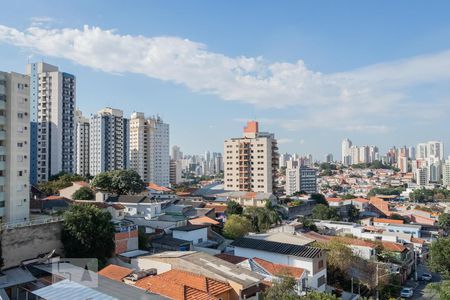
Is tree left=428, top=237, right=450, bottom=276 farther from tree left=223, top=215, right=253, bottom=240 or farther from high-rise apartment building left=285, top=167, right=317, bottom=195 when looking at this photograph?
high-rise apartment building left=285, top=167, right=317, bottom=195

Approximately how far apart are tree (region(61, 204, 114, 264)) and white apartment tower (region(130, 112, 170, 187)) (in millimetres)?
49908

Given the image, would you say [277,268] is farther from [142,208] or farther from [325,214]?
[325,214]

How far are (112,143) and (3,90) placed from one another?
3941 cm

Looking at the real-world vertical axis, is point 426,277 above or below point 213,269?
below

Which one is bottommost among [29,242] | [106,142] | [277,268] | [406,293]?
[406,293]

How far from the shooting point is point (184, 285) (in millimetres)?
13266

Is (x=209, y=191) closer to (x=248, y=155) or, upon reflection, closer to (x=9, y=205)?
(x=248, y=155)

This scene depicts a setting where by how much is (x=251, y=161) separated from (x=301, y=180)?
27.2 m

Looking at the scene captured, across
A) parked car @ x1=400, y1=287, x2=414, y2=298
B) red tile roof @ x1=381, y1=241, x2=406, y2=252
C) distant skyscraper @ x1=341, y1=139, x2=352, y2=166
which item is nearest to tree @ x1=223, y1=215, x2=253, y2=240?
red tile roof @ x1=381, y1=241, x2=406, y2=252

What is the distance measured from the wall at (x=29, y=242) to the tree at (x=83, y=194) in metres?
14.2

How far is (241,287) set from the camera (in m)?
14.1

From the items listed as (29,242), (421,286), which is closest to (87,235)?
(29,242)

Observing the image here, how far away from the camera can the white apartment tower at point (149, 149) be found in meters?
69.5

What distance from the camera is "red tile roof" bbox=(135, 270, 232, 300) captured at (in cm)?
1288
